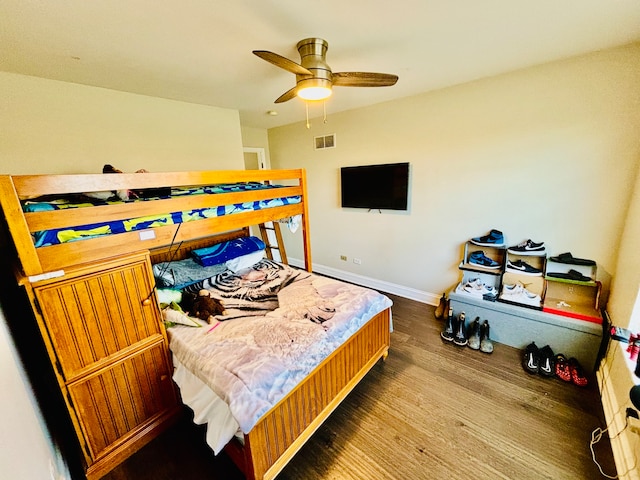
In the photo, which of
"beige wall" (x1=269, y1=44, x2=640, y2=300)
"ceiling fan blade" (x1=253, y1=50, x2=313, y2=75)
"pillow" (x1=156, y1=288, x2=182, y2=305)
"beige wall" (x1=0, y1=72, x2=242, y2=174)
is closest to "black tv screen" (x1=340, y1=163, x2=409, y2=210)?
"beige wall" (x1=269, y1=44, x2=640, y2=300)

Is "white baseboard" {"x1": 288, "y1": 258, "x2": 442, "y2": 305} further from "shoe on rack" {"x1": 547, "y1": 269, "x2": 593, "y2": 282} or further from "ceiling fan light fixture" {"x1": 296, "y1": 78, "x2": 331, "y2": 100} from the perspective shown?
"ceiling fan light fixture" {"x1": 296, "y1": 78, "x2": 331, "y2": 100}

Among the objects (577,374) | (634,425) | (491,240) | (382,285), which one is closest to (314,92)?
(491,240)

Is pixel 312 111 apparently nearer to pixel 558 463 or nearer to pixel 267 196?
pixel 267 196

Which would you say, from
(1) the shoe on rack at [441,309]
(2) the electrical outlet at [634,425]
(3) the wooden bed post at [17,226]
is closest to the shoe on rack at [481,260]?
(1) the shoe on rack at [441,309]

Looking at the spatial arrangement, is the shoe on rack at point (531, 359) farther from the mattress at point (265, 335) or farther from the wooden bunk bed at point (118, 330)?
the wooden bunk bed at point (118, 330)

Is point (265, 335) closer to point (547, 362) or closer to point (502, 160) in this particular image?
point (547, 362)

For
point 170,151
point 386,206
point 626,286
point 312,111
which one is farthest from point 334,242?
point 626,286

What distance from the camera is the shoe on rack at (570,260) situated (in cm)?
216

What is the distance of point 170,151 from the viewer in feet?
9.00

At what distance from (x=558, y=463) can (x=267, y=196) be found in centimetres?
261

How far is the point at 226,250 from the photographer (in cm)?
279

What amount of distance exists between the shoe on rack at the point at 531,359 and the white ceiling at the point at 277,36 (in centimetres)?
242

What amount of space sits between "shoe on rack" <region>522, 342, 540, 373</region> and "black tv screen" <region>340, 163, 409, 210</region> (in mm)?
1847

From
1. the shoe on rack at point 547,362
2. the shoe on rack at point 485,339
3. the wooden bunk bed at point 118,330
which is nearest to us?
the wooden bunk bed at point 118,330
